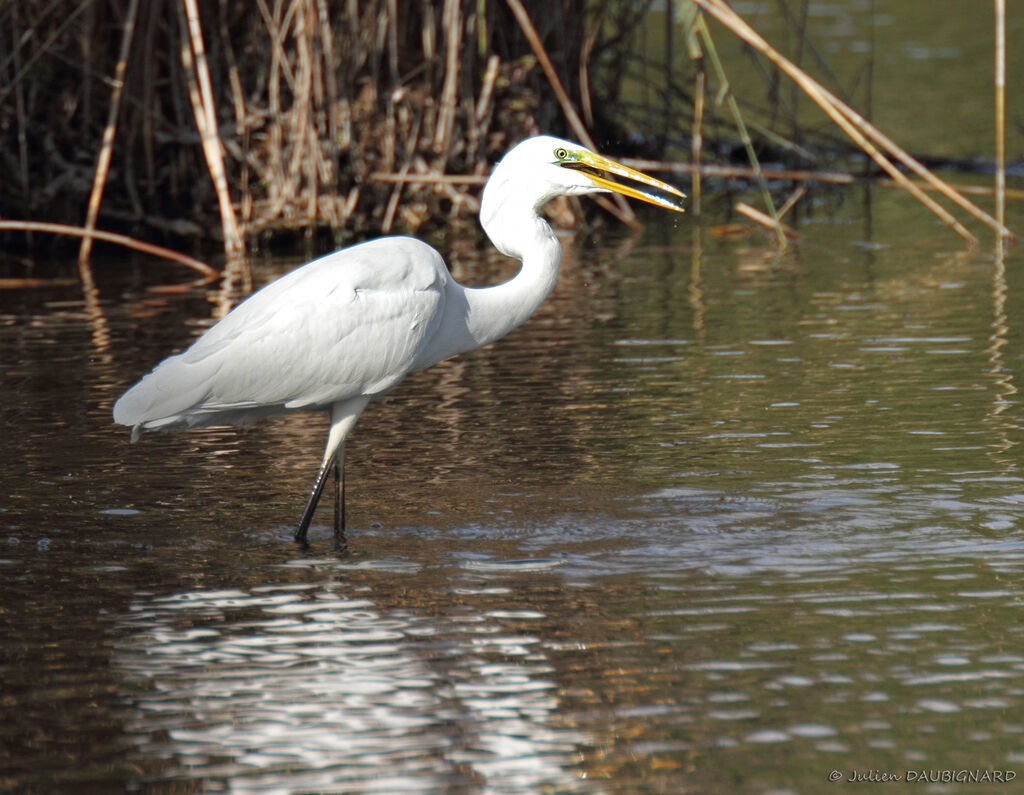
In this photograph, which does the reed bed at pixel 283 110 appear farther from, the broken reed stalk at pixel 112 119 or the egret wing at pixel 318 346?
the egret wing at pixel 318 346

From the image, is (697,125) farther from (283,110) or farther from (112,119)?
(112,119)

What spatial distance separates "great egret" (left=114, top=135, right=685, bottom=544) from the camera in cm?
633

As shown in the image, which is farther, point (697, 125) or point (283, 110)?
point (283, 110)

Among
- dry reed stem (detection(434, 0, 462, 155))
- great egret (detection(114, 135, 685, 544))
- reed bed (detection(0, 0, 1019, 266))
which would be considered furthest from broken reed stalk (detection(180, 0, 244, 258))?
great egret (detection(114, 135, 685, 544))

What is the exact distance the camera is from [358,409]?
21.7 ft

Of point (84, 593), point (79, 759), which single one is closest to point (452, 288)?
point (84, 593)

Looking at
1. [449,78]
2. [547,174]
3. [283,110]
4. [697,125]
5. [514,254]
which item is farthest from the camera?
[283,110]

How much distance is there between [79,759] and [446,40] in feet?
32.3

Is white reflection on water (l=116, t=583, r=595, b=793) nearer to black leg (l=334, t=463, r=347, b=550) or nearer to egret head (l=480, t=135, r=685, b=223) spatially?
black leg (l=334, t=463, r=347, b=550)

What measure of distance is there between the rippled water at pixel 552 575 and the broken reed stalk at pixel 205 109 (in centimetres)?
233

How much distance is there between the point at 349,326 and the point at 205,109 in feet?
20.1

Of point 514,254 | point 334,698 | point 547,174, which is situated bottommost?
point 334,698

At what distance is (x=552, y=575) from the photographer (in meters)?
5.67

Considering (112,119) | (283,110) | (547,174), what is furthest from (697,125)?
(547,174)
